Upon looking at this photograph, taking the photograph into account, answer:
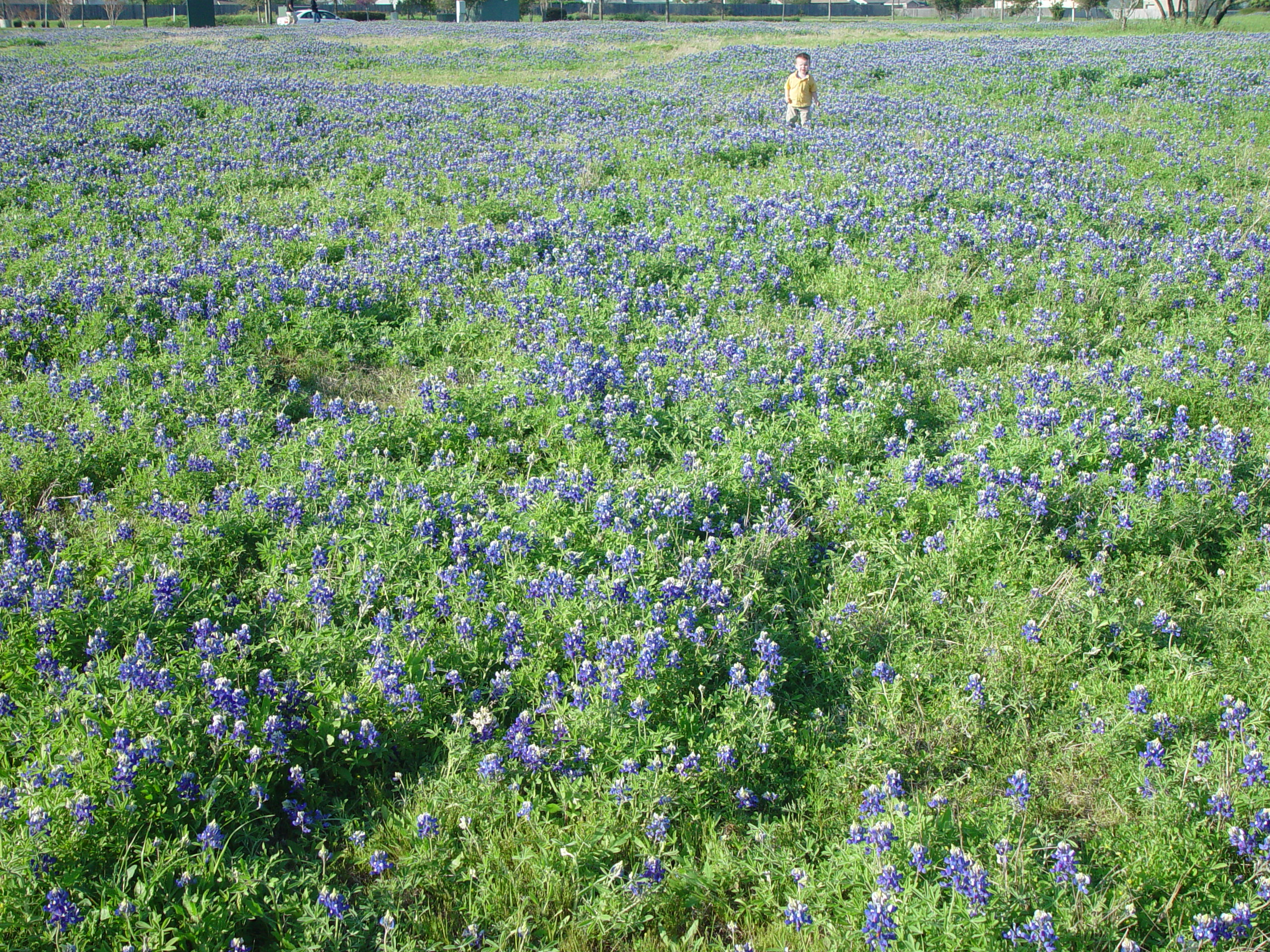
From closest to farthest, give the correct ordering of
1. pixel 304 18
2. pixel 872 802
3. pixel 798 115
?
pixel 872 802 < pixel 798 115 < pixel 304 18

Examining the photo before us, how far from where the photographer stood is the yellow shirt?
583 inches

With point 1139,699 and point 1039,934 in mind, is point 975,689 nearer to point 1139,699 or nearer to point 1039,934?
point 1139,699

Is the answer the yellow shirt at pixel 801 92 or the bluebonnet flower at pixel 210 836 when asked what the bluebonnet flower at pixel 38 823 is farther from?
the yellow shirt at pixel 801 92

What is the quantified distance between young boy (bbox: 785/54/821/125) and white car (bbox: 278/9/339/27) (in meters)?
47.2

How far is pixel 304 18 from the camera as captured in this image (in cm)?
5653

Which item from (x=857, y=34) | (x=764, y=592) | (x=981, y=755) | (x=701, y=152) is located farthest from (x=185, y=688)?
(x=857, y=34)

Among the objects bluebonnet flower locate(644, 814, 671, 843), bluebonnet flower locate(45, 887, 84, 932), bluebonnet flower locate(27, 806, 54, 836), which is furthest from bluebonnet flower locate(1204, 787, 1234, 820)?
bluebonnet flower locate(27, 806, 54, 836)

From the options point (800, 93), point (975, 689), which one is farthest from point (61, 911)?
point (800, 93)

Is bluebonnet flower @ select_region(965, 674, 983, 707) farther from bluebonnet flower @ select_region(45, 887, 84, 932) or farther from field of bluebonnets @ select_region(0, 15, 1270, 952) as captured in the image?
bluebonnet flower @ select_region(45, 887, 84, 932)

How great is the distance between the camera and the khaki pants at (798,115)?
15.0 metres

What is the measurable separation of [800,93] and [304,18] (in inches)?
2135

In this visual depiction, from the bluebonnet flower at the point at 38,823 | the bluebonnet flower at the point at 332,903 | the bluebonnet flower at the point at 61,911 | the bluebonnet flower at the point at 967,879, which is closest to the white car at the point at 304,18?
the bluebonnet flower at the point at 38,823

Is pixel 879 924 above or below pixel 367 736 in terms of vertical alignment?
below

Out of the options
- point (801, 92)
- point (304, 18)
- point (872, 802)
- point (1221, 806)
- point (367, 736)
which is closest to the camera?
point (1221, 806)
